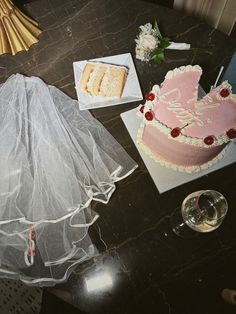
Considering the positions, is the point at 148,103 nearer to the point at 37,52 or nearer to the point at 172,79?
the point at 172,79

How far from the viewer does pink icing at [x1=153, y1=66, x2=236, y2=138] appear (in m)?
1.10

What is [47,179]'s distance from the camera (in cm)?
114

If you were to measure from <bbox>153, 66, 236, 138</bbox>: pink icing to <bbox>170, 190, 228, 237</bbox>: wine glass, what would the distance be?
0.65 feet

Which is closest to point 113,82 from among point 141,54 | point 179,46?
point 141,54

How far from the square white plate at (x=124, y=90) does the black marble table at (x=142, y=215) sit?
24 mm

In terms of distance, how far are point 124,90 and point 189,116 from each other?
0.37 meters

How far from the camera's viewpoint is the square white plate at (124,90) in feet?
4.49

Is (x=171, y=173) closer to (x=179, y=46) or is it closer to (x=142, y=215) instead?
(x=142, y=215)

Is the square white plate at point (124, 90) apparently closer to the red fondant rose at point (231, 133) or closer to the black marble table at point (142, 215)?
the black marble table at point (142, 215)

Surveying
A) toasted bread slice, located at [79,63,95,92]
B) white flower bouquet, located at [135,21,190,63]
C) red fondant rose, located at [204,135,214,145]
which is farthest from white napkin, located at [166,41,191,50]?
red fondant rose, located at [204,135,214,145]

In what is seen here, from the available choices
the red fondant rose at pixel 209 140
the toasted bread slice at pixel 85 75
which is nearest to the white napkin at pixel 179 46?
the toasted bread slice at pixel 85 75

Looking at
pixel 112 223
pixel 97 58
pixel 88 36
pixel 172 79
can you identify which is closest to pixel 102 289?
pixel 112 223

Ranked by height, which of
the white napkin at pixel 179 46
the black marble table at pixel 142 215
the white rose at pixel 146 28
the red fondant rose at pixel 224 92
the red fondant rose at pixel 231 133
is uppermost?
the white rose at pixel 146 28

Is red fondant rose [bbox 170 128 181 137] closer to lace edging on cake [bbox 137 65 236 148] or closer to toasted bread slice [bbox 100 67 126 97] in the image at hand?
lace edging on cake [bbox 137 65 236 148]
